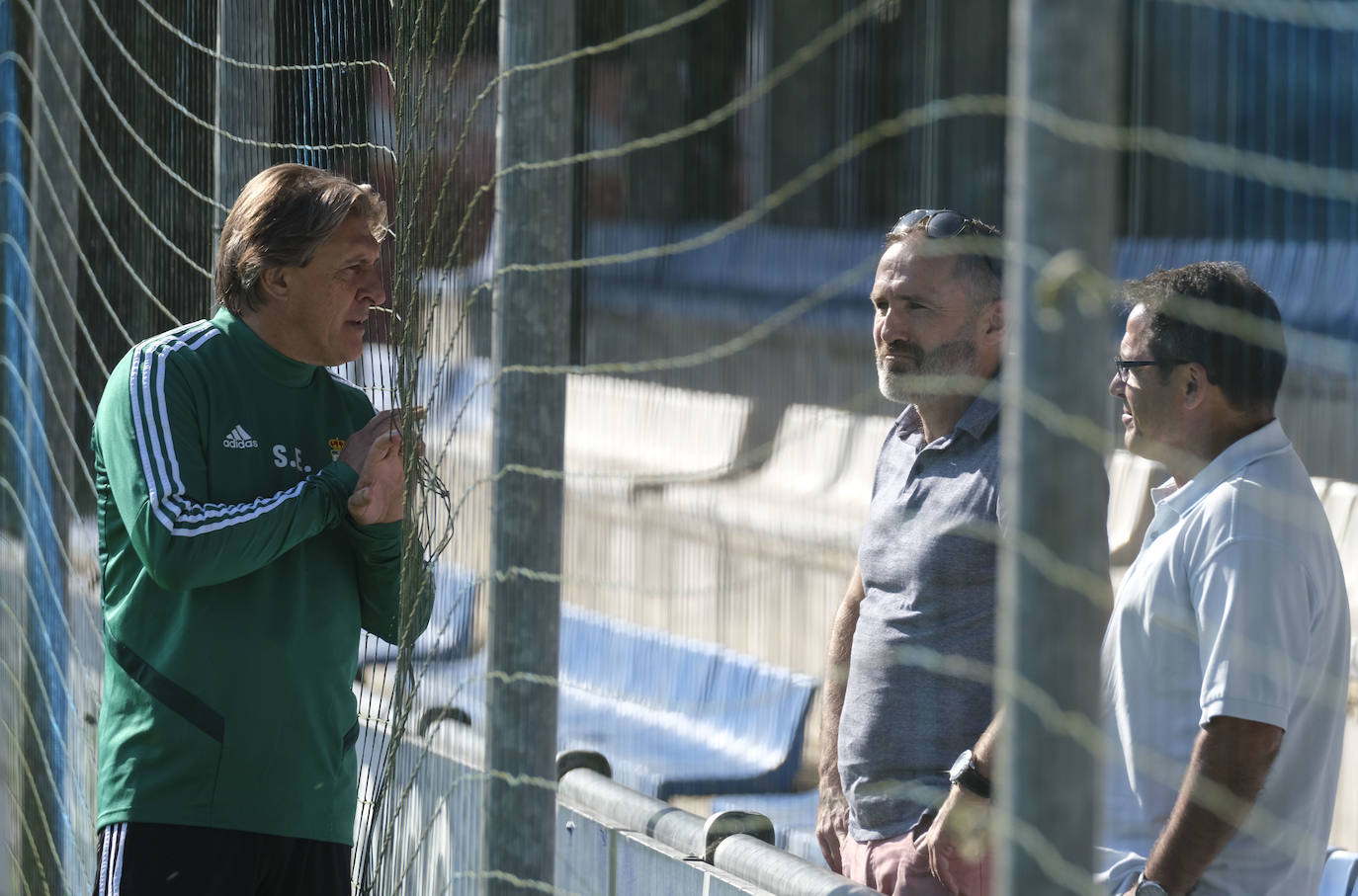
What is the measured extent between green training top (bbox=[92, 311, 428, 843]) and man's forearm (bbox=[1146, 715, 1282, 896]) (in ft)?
3.49

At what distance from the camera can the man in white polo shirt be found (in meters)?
2.13

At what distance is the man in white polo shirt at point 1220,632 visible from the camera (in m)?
2.13

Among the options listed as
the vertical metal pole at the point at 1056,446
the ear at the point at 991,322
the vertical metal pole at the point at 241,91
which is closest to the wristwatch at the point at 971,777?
the ear at the point at 991,322

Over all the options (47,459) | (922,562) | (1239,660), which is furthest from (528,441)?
(47,459)

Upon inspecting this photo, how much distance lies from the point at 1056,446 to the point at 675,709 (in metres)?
3.61

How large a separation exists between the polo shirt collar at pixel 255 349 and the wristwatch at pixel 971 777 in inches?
44.7

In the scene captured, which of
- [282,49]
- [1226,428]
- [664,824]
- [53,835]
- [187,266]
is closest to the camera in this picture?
[1226,428]

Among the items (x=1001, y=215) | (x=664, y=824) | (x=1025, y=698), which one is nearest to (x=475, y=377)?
(x=664, y=824)

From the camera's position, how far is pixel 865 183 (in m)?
4.62

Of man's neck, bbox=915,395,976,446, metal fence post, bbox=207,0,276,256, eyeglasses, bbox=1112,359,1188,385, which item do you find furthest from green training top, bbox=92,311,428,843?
eyeglasses, bbox=1112,359,1188,385

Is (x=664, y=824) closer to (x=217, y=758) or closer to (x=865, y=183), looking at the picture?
(x=217, y=758)

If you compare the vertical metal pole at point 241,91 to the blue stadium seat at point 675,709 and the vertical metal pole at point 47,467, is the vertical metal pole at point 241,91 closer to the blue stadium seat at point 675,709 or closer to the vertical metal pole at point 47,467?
the vertical metal pole at point 47,467

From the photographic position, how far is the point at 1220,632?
2156 mm

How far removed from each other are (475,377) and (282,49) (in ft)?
3.39
